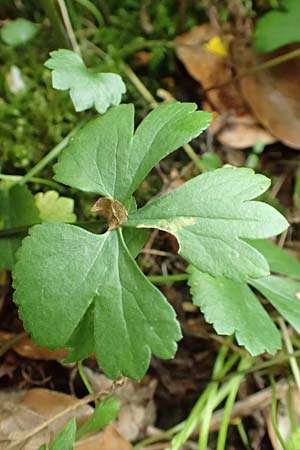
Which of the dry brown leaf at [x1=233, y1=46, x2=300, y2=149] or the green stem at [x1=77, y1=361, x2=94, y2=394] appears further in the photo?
the dry brown leaf at [x1=233, y1=46, x2=300, y2=149]

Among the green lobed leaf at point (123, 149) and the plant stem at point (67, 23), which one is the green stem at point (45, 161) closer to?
the plant stem at point (67, 23)

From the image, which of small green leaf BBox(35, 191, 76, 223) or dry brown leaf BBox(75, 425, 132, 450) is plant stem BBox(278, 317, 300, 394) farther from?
small green leaf BBox(35, 191, 76, 223)

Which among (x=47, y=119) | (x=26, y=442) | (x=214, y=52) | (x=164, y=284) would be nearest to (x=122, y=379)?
(x=26, y=442)

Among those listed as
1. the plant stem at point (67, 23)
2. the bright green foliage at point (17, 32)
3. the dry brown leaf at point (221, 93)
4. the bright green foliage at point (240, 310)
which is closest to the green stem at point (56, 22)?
the plant stem at point (67, 23)

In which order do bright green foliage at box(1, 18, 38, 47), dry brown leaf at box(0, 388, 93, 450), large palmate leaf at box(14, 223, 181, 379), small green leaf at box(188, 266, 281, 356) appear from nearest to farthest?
large palmate leaf at box(14, 223, 181, 379)
small green leaf at box(188, 266, 281, 356)
dry brown leaf at box(0, 388, 93, 450)
bright green foliage at box(1, 18, 38, 47)

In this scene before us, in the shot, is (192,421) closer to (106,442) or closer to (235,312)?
(106,442)

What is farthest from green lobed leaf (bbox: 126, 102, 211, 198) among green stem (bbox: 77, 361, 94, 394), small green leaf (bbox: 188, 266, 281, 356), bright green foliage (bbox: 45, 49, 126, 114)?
green stem (bbox: 77, 361, 94, 394)
